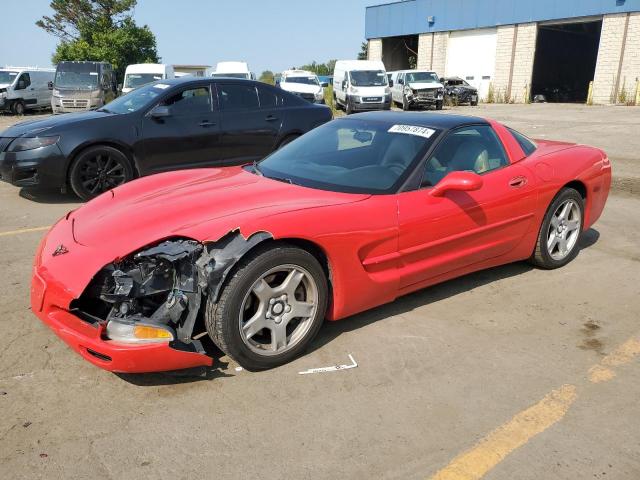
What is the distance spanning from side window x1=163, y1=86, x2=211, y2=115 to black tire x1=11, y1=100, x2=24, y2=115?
18372mm

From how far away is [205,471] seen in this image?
89.0 inches

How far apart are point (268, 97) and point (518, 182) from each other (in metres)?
4.82

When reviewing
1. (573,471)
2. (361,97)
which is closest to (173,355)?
(573,471)

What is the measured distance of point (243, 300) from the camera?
2814 mm

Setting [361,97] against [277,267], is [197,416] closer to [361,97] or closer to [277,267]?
[277,267]

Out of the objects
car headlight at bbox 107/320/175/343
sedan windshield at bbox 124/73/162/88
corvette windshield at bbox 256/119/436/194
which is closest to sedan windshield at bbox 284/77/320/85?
sedan windshield at bbox 124/73/162/88

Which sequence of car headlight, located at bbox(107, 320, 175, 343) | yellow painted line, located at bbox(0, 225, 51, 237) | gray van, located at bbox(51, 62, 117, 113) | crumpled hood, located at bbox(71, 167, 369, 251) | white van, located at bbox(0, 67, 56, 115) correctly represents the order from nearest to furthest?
car headlight, located at bbox(107, 320, 175, 343) < crumpled hood, located at bbox(71, 167, 369, 251) < yellow painted line, located at bbox(0, 225, 51, 237) < gray van, located at bbox(51, 62, 117, 113) < white van, located at bbox(0, 67, 56, 115)

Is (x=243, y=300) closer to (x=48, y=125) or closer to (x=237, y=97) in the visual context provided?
(x=48, y=125)

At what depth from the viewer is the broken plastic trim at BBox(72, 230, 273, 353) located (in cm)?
275

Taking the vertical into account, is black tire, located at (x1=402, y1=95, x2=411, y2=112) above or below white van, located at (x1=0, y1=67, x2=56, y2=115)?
below

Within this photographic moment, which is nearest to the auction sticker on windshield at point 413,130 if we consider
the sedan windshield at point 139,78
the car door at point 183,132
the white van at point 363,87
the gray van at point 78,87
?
the car door at point 183,132

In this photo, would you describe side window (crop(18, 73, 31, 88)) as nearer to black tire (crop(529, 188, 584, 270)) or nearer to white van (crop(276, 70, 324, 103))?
white van (crop(276, 70, 324, 103))

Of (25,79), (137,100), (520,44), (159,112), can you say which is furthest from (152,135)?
(520,44)

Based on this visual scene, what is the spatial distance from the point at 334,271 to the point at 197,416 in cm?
106
